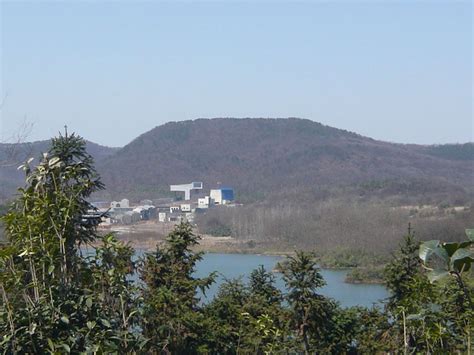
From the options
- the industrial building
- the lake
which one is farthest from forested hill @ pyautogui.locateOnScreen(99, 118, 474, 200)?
the lake

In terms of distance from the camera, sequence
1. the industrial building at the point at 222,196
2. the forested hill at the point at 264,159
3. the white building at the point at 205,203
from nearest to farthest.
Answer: the white building at the point at 205,203 → the industrial building at the point at 222,196 → the forested hill at the point at 264,159

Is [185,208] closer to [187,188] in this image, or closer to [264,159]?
[187,188]

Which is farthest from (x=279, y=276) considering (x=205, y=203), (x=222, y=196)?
(x=222, y=196)

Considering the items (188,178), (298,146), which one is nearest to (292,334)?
(188,178)

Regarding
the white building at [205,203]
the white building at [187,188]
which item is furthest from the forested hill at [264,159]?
the white building at [205,203]

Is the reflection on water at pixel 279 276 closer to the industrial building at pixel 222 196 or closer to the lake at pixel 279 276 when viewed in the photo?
the lake at pixel 279 276

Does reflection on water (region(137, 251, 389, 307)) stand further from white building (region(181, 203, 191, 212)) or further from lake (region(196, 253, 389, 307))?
white building (region(181, 203, 191, 212))
